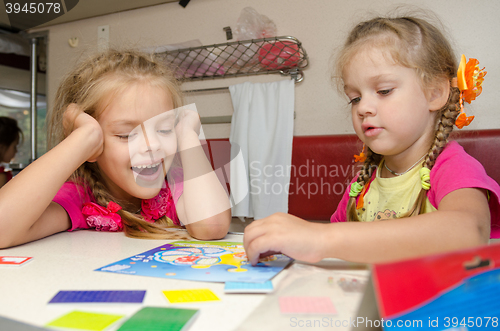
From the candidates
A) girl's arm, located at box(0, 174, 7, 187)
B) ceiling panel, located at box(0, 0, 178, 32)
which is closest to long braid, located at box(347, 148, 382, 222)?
ceiling panel, located at box(0, 0, 178, 32)

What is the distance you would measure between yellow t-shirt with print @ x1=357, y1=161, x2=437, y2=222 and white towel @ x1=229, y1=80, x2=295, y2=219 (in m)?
0.57

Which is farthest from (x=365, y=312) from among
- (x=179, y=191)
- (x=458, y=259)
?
(x=179, y=191)

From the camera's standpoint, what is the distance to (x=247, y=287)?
34 cm

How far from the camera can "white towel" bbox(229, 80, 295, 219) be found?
1436 millimetres

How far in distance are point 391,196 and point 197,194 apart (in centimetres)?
44

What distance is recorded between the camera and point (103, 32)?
6.43 feet

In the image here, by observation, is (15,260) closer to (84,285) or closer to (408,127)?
(84,285)

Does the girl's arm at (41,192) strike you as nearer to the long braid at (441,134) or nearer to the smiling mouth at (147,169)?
the smiling mouth at (147,169)

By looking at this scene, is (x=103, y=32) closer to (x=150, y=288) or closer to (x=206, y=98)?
(x=206, y=98)

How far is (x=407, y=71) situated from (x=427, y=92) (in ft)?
0.22

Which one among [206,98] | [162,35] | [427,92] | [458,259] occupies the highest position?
[162,35]

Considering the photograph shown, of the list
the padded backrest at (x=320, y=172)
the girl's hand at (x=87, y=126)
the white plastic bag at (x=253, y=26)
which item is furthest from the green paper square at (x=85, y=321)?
the white plastic bag at (x=253, y=26)

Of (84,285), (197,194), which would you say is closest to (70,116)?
(197,194)

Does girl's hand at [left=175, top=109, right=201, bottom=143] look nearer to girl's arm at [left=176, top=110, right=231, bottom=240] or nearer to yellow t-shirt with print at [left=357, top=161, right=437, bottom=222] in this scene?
girl's arm at [left=176, top=110, right=231, bottom=240]
